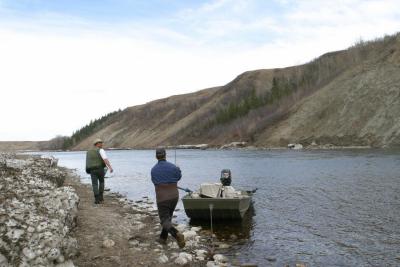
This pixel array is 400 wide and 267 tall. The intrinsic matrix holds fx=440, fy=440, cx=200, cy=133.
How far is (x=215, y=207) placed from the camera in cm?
1633

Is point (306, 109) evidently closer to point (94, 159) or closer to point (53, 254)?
point (94, 159)

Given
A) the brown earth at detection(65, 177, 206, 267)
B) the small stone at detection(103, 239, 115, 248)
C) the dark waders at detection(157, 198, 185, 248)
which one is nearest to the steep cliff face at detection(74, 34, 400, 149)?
the brown earth at detection(65, 177, 206, 267)

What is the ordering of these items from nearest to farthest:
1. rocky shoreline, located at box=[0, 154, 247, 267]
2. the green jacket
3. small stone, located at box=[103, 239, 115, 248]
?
rocky shoreline, located at box=[0, 154, 247, 267] < small stone, located at box=[103, 239, 115, 248] < the green jacket

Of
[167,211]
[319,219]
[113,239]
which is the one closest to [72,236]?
[113,239]

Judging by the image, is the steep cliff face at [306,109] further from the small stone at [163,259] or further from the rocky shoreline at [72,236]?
the small stone at [163,259]

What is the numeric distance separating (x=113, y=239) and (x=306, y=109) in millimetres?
75908

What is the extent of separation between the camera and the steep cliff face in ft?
226

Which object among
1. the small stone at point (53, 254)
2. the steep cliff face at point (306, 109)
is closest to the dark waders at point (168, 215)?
the small stone at point (53, 254)

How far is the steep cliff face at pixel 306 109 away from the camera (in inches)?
2712

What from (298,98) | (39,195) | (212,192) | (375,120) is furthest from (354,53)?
(39,195)

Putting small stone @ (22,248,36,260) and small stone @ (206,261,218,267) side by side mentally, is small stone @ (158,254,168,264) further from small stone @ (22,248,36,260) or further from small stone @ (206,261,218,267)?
small stone @ (22,248,36,260)

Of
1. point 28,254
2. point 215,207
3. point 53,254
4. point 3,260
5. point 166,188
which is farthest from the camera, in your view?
point 215,207

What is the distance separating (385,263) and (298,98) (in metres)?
91.4

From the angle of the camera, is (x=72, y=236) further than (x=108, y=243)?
No
